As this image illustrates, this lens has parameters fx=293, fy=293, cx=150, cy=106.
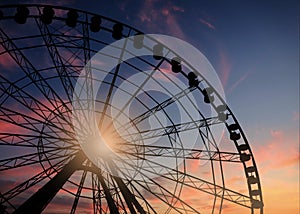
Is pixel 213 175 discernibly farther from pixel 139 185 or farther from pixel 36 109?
pixel 36 109

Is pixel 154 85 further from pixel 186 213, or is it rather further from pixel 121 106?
pixel 186 213

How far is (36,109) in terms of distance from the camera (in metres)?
20.9

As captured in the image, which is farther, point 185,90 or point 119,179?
point 185,90

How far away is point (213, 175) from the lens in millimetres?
23391

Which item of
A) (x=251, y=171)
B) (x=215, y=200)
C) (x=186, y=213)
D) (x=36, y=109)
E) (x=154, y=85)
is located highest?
(x=154, y=85)

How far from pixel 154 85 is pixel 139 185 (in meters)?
7.74

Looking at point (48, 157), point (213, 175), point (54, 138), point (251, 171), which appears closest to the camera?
point (54, 138)

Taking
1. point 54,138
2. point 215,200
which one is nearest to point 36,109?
point 54,138

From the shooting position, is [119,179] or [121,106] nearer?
[119,179]

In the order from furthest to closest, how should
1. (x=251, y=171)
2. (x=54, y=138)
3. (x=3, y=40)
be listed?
(x=251, y=171) < (x=54, y=138) < (x=3, y=40)

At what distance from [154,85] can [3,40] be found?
35.5 ft

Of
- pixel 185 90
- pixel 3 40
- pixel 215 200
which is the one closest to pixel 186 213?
pixel 215 200

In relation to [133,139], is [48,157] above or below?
below

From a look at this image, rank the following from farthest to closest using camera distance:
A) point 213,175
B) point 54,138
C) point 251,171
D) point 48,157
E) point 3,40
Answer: point 251,171 → point 213,175 → point 48,157 → point 54,138 → point 3,40
